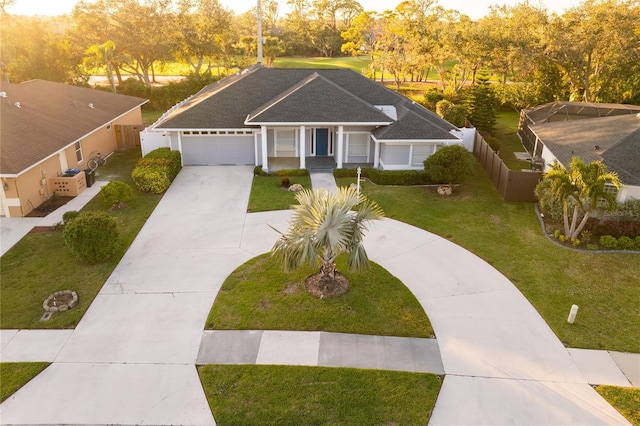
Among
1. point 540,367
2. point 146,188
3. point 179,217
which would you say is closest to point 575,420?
point 540,367

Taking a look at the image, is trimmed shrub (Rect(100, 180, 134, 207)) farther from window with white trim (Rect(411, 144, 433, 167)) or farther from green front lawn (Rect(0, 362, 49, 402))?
window with white trim (Rect(411, 144, 433, 167))

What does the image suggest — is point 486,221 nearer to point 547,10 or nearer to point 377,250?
point 377,250

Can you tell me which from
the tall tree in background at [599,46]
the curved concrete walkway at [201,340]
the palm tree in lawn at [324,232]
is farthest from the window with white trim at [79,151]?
the tall tree in background at [599,46]

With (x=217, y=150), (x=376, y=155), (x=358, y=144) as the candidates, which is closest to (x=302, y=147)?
(x=358, y=144)

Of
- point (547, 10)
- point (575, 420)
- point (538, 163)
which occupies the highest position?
point (547, 10)

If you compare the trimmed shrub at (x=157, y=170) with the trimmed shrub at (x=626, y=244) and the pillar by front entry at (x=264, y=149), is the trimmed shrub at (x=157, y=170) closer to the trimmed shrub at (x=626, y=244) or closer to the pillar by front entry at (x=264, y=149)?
the pillar by front entry at (x=264, y=149)

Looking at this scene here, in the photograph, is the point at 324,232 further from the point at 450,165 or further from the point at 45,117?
the point at 45,117

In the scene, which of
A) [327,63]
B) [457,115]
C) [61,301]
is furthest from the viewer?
[327,63]
